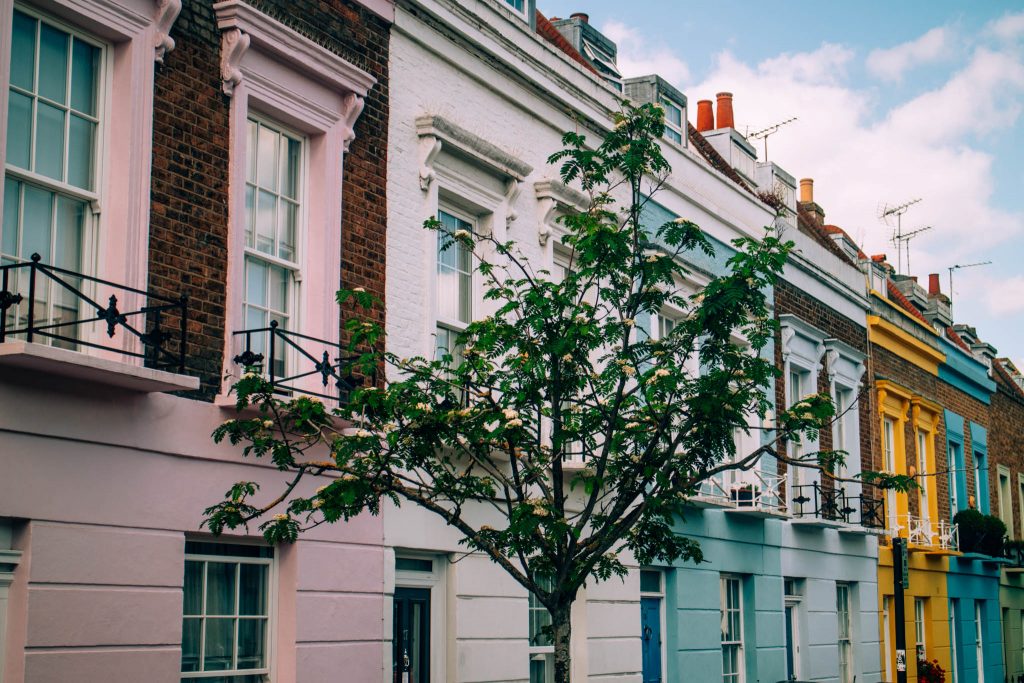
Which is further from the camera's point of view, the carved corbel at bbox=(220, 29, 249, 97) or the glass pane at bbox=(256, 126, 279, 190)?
the glass pane at bbox=(256, 126, 279, 190)

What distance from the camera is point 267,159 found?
38.7ft

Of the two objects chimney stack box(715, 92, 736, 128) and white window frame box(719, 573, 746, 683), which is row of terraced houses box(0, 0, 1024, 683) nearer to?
white window frame box(719, 573, 746, 683)

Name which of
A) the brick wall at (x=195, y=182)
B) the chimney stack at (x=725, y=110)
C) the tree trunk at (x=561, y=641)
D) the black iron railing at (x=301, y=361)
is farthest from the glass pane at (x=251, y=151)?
the chimney stack at (x=725, y=110)

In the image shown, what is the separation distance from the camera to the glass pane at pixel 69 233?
962 cm

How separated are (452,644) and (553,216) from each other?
5.36 metres

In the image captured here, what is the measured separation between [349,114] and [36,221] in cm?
373

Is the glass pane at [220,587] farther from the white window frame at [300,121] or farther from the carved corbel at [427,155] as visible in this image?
the carved corbel at [427,155]

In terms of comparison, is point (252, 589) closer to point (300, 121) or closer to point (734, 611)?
point (300, 121)

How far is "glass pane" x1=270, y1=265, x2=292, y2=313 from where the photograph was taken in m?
11.7

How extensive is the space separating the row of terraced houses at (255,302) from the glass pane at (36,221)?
2 centimetres

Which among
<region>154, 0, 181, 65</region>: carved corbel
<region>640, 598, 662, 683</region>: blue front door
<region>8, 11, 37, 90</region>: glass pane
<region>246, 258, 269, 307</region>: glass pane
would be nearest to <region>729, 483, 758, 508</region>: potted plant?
<region>640, 598, 662, 683</region>: blue front door

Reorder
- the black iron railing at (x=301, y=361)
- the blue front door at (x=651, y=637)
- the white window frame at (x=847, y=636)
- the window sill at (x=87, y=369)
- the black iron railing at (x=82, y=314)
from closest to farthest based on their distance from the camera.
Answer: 1. the window sill at (x=87, y=369)
2. the black iron railing at (x=82, y=314)
3. the black iron railing at (x=301, y=361)
4. the blue front door at (x=651, y=637)
5. the white window frame at (x=847, y=636)

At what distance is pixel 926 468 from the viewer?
94.8 ft

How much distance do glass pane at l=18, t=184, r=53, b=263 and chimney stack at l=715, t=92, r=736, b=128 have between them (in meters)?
21.8
